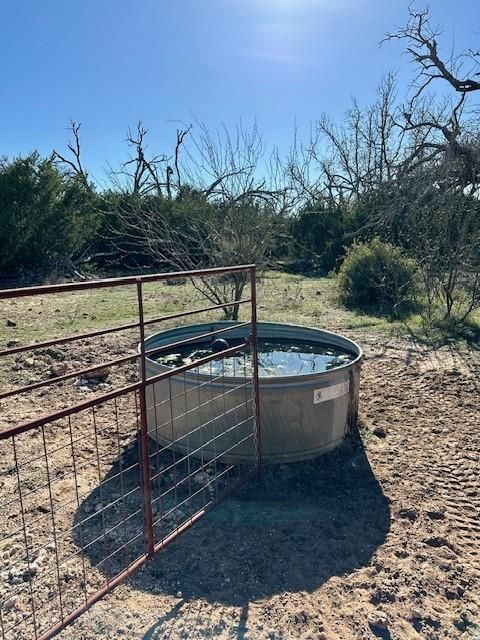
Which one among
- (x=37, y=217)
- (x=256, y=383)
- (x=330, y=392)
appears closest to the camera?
(x=256, y=383)

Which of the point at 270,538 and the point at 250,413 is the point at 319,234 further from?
the point at 270,538

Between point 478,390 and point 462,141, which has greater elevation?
point 462,141

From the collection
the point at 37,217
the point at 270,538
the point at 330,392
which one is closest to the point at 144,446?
the point at 270,538

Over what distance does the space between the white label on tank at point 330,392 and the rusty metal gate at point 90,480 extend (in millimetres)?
397

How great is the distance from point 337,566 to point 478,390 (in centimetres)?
279

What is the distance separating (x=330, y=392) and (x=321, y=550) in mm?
1009

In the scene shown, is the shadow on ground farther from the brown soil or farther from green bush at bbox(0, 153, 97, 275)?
green bush at bbox(0, 153, 97, 275)

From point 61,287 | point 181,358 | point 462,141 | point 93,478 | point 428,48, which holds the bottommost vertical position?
point 93,478

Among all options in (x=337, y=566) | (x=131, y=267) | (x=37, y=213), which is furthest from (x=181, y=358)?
(x=131, y=267)

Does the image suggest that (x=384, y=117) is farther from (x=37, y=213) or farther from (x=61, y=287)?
(x=61, y=287)

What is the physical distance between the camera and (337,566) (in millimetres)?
2100

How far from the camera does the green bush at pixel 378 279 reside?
823cm

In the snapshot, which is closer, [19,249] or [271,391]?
[271,391]

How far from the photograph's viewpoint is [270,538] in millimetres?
2291
